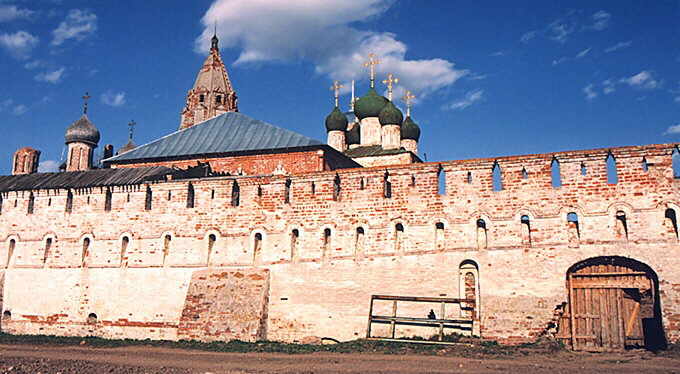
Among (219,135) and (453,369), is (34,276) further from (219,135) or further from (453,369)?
(453,369)

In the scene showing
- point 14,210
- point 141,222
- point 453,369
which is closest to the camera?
point 453,369

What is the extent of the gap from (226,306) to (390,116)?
55.8 feet

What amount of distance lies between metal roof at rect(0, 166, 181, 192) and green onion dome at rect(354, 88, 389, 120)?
14.6 metres

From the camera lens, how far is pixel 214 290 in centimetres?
1568

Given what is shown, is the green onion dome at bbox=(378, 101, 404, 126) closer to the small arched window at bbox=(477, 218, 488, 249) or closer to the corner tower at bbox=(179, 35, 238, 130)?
the corner tower at bbox=(179, 35, 238, 130)

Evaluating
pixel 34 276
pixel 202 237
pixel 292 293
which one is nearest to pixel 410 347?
pixel 292 293

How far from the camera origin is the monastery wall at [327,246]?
13250 millimetres

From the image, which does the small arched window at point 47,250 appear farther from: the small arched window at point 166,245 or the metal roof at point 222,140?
the metal roof at point 222,140

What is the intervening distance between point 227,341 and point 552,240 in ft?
25.0

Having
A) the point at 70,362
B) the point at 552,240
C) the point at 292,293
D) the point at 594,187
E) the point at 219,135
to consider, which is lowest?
the point at 70,362

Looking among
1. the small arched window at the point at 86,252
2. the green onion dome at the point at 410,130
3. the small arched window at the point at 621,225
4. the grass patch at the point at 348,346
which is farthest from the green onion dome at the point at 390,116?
the small arched window at the point at 621,225

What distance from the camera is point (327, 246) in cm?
1548

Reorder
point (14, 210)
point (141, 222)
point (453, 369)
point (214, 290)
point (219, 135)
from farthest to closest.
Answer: point (219, 135) < point (14, 210) < point (141, 222) < point (214, 290) < point (453, 369)

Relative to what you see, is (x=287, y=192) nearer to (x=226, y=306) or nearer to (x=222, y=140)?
(x=226, y=306)
